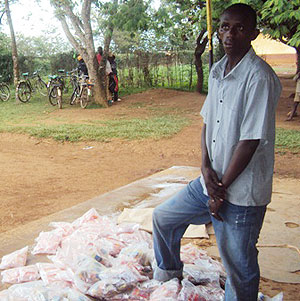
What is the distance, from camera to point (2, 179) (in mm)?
5781

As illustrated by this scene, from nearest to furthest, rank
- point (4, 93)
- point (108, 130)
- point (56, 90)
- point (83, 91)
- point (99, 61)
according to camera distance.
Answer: point (108, 130), point (83, 91), point (99, 61), point (56, 90), point (4, 93)

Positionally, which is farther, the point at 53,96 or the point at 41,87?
the point at 41,87

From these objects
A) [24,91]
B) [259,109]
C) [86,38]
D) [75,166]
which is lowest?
[75,166]

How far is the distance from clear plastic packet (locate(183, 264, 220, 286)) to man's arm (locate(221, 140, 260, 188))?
0.93 meters

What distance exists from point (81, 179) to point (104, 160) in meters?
1.15

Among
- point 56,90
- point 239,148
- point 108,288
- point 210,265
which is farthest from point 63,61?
point 239,148

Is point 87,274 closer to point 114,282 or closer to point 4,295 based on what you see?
point 114,282

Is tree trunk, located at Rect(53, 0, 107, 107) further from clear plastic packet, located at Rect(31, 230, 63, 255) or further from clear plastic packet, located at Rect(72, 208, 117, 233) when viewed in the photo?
clear plastic packet, located at Rect(31, 230, 63, 255)

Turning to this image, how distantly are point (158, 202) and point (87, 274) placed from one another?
1707 mm

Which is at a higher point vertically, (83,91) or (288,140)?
(83,91)

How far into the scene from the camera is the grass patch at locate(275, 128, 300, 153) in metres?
7.09

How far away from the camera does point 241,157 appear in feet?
5.49

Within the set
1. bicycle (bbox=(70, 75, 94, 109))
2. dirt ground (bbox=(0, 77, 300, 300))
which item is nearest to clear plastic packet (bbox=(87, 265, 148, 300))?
dirt ground (bbox=(0, 77, 300, 300))

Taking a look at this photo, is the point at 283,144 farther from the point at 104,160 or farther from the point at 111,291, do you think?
the point at 111,291
